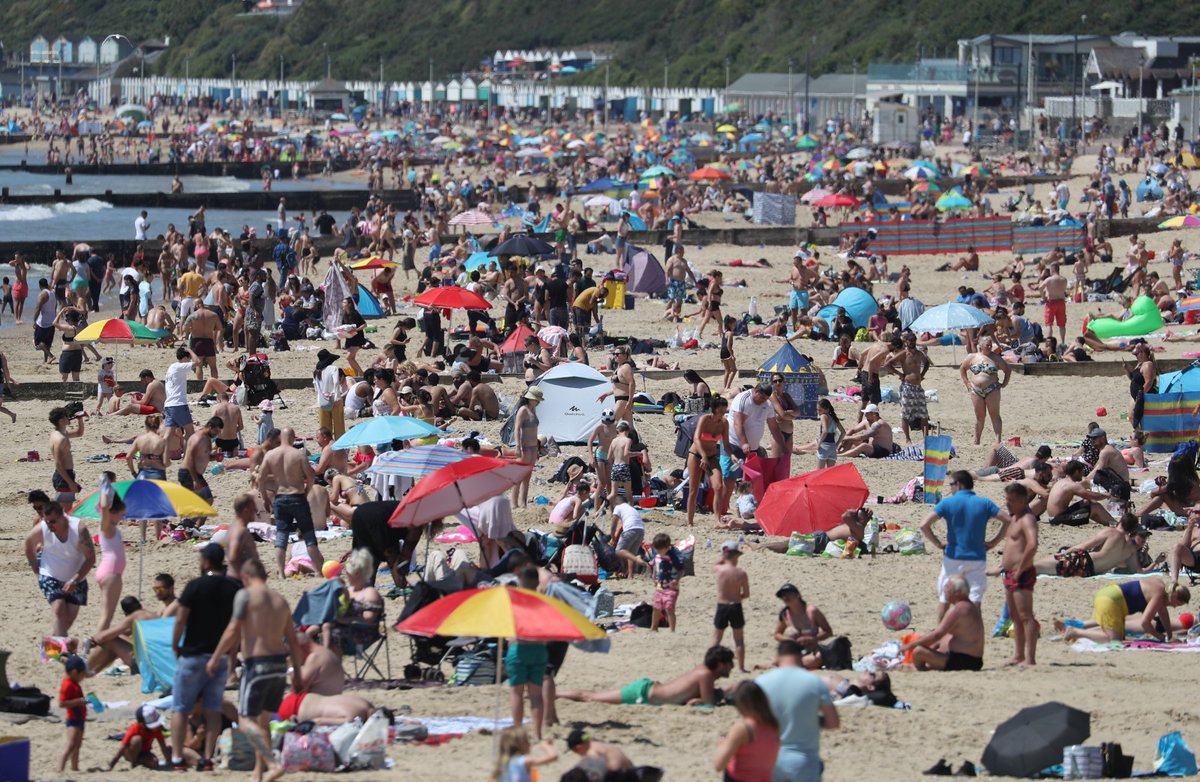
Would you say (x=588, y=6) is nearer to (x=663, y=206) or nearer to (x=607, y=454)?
(x=663, y=206)

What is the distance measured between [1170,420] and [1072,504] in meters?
2.81

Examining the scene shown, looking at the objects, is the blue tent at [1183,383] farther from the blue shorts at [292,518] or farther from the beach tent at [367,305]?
the beach tent at [367,305]

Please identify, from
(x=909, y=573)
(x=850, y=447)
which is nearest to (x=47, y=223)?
(x=850, y=447)

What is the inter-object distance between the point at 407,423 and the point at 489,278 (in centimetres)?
1262

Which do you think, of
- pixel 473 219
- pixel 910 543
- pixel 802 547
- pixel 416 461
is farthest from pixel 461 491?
pixel 473 219

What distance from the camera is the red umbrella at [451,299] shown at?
19703 millimetres

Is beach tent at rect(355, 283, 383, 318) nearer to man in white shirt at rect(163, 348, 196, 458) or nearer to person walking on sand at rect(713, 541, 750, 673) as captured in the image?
man in white shirt at rect(163, 348, 196, 458)

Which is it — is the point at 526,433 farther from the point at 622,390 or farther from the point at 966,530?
the point at 966,530

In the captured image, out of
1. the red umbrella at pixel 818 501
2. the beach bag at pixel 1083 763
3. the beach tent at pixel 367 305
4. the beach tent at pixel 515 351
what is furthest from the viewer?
the beach tent at pixel 367 305

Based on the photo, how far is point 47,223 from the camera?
1922 inches

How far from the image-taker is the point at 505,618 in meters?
7.21

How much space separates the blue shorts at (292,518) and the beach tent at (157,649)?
2.21 m

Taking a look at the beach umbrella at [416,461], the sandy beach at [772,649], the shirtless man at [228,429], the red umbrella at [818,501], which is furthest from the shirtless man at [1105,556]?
the shirtless man at [228,429]

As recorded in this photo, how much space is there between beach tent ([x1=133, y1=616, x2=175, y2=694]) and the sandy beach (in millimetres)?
224
